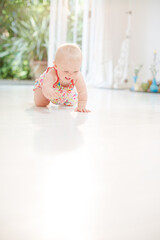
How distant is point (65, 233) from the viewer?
1.82 feet

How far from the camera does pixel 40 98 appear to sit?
205cm

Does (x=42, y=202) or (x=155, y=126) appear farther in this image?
(x=155, y=126)

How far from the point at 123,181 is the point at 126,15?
4504 millimetres

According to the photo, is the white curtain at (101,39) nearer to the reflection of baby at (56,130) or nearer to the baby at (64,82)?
the baby at (64,82)

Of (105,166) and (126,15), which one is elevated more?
(126,15)

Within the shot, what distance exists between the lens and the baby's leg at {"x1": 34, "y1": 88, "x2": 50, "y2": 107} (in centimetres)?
203

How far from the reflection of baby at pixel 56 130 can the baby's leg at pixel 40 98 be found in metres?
0.14

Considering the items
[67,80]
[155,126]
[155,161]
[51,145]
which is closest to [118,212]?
[155,161]

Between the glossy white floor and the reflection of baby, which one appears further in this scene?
the reflection of baby

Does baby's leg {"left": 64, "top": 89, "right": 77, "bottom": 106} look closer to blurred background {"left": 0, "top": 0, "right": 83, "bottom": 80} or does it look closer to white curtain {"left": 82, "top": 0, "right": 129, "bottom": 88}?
white curtain {"left": 82, "top": 0, "right": 129, "bottom": 88}

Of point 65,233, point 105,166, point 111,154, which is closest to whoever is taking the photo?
point 65,233

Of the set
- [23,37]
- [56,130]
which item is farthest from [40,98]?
[23,37]

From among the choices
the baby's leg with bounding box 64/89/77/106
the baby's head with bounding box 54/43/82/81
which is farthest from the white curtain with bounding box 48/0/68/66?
the baby's head with bounding box 54/43/82/81

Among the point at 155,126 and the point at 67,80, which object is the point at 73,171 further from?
the point at 67,80
